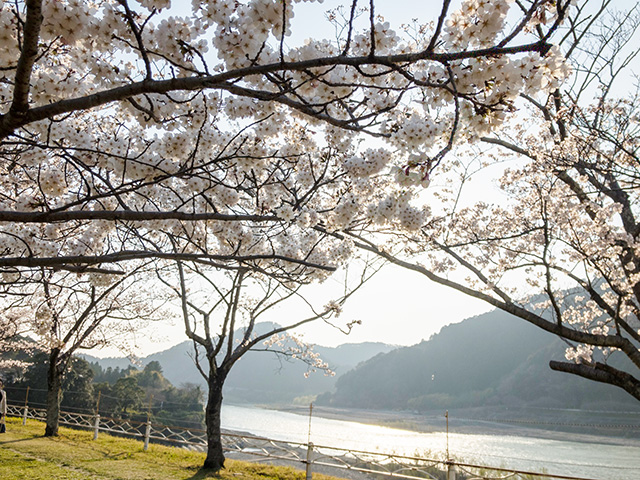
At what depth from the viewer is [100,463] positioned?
739 centimetres

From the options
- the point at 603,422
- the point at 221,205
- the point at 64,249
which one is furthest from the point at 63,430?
the point at 603,422

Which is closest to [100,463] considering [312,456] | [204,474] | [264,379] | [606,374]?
[204,474]

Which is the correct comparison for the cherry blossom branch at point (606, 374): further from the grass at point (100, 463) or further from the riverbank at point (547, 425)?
the riverbank at point (547, 425)

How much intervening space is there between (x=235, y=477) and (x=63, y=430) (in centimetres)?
714

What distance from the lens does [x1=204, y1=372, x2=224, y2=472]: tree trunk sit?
7.71 metres

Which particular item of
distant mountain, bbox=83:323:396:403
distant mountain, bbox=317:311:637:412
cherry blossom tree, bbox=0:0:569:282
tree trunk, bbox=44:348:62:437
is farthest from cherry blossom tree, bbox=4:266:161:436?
distant mountain, bbox=83:323:396:403

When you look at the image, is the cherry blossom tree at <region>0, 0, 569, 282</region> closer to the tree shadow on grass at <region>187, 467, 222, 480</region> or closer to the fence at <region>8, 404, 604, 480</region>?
the fence at <region>8, 404, 604, 480</region>

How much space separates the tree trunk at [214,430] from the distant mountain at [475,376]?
4950cm

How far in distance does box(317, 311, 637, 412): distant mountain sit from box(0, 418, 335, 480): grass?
161ft

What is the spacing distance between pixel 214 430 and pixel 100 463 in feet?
6.76

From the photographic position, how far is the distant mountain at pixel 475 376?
51.2 meters

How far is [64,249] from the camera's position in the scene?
4316 mm

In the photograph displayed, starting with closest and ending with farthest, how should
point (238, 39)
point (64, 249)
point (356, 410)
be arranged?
point (238, 39)
point (64, 249)
point (356, 410)

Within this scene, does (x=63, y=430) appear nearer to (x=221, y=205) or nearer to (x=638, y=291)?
(x=221, y=205)
